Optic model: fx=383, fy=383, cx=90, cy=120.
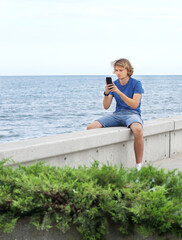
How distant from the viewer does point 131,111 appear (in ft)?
19.8

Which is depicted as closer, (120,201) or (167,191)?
(120,201)

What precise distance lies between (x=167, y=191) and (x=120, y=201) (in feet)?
1.49

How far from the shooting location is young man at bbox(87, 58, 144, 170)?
574 centimetres

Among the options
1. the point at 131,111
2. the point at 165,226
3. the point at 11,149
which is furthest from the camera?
the point at 131,111

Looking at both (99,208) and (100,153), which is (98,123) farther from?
(99,208)

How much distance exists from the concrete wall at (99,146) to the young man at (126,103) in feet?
0.62

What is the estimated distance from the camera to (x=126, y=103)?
5.84 m

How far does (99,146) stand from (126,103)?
0.81m

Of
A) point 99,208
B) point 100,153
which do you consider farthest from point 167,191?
point 100,153

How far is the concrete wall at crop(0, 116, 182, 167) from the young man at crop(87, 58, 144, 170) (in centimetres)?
19

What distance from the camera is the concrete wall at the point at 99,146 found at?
4.69 metres
